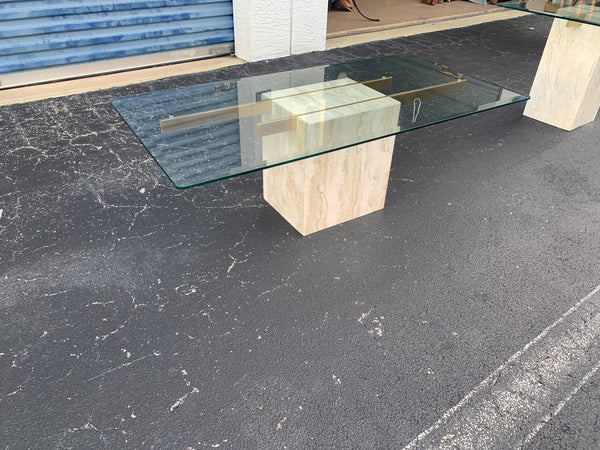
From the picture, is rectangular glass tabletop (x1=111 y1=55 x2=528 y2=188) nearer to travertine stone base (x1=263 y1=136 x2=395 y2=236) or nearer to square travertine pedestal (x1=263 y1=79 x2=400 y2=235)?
square travertine pedestal (x1=263 y1=79 x2=400 y2=235)

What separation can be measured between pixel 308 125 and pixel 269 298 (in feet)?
1.78

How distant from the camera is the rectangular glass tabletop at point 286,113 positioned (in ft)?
4.14

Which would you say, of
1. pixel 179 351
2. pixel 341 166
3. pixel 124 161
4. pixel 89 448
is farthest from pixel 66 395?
pixel 124 161

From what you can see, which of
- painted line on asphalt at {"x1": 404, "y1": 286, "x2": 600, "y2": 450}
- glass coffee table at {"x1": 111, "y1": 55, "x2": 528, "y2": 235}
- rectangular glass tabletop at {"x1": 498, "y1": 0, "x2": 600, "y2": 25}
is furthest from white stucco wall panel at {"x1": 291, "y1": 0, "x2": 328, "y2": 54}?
painted line on asphalt at {"x1": 404, "y1": 286, "x2": 600, "y2": 450}

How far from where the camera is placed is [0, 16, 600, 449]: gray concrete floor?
111cm

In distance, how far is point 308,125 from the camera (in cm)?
138

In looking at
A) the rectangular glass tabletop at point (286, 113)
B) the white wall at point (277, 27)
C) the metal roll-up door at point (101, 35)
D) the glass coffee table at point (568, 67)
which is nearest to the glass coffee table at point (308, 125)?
the rectangular glass tabletop at point (286, 113)

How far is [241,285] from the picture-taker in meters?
1.48

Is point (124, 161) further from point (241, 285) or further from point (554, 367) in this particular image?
point (554, 367)

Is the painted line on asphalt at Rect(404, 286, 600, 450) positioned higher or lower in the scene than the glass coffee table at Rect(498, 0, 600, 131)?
lower

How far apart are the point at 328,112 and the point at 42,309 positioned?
1058 millimetres

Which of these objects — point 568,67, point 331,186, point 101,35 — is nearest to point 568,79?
point 568,67

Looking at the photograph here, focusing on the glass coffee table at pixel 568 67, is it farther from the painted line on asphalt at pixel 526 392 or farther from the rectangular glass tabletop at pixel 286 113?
the painted line on asphalt at pixel 526 392

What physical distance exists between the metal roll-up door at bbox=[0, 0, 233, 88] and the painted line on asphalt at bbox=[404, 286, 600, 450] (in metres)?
2.94
